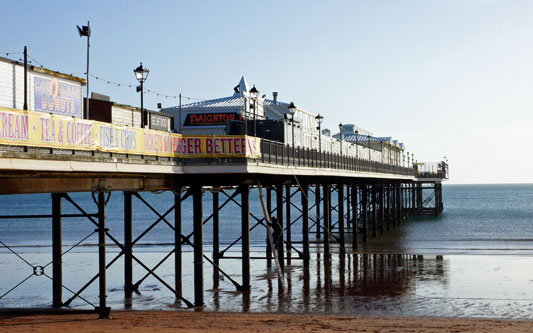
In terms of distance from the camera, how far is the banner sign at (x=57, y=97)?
18.2 m

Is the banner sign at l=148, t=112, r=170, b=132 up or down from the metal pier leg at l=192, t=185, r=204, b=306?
up

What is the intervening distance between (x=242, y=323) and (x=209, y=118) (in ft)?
53.0

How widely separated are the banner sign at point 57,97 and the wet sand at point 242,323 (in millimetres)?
5735

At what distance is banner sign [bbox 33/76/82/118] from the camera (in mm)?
18156

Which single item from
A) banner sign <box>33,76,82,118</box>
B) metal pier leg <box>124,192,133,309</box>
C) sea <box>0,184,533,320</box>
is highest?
banner sign <box>33,76,82,118</box>

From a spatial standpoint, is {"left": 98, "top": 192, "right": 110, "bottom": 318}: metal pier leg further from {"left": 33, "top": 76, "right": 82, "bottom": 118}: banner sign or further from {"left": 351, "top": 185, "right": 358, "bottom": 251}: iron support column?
{"left": 351, "top": 185, "right": 358, "bottom": 251}: iron support column

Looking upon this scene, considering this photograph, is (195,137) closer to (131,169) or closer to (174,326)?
(131,169)

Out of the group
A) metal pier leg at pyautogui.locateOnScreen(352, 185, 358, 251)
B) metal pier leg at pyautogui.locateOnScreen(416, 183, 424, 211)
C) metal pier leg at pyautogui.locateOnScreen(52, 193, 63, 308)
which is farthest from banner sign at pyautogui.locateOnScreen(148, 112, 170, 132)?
metal pier leg at pyautogui.locateOnScreen(416, 183, 424, 211)

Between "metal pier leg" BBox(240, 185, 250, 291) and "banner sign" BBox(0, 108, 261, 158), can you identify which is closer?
"banner sign" BBox(0, 108, 261, 158)

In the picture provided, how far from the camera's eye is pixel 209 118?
34.6 metres

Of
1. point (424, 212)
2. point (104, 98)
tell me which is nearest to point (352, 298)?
point (104, 98)

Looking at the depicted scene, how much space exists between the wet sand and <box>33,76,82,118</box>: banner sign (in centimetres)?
574

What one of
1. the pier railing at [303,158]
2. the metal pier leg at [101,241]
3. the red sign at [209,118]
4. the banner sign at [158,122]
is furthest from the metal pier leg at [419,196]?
the metal pier leg at [101,241]

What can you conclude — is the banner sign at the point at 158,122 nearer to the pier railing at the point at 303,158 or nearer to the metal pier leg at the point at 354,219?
the pier railing at the point at 303,158
